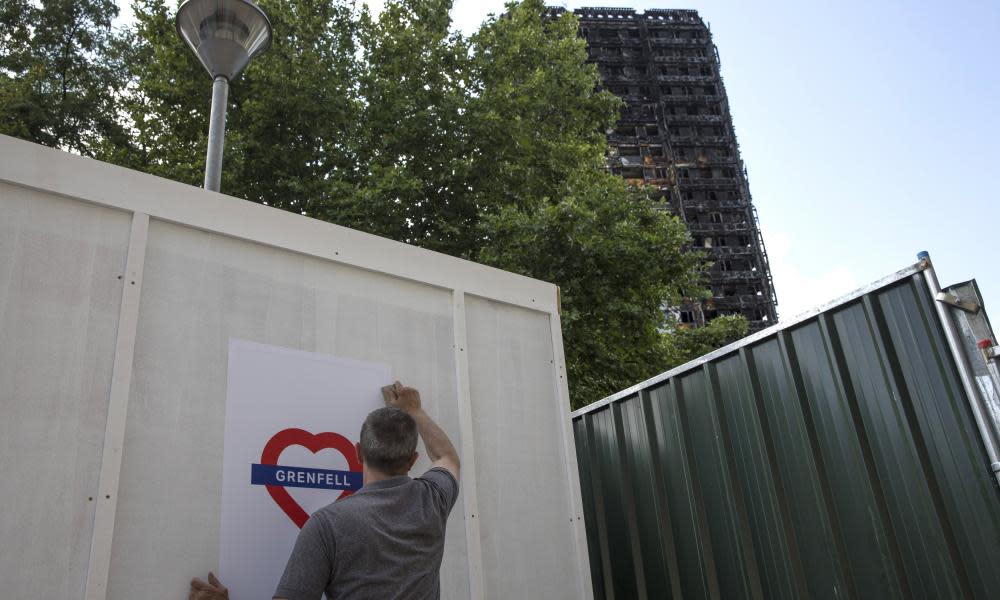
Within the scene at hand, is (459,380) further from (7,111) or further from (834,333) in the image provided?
(7,111)

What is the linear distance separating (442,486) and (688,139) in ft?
228

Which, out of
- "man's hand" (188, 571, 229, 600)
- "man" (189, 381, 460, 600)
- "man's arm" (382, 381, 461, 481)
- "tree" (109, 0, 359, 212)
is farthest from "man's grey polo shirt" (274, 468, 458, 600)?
"tree" (109, 0, 359, 212)

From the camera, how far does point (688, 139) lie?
6800 centimetres

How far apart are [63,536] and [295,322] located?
3.95ft

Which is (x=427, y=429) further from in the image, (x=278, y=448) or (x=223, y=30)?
(x=223, y=30)

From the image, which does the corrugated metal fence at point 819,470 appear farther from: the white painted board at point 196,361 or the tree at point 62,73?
the tree at point 62,73

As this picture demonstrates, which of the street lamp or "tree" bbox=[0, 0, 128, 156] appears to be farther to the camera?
"tree" bbox=[0, 0, 128, 156]

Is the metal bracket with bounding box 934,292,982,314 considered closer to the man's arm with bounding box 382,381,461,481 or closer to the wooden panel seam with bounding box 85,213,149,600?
the man's arm with bounding box 382,381,461,481

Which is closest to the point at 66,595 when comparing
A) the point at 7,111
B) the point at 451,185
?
the point at 451,185

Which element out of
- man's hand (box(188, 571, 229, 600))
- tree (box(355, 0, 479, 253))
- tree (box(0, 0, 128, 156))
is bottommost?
man's hand (box(188, 571, 229, 600))

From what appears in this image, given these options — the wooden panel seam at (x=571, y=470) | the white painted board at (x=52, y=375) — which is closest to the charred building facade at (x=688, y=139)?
the wooden panel seam at (x=571, y=470)

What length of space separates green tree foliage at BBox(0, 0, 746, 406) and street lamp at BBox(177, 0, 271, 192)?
5.19 metres

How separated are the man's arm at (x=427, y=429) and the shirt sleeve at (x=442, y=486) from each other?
0.21 feet

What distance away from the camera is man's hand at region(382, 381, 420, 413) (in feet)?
11.1
